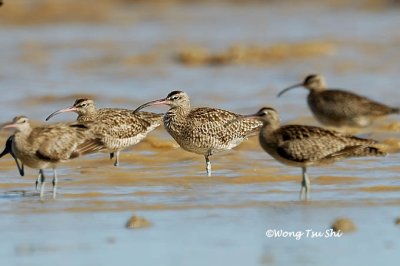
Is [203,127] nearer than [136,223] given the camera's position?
No

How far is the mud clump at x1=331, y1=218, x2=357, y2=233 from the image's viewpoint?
9.68 metres

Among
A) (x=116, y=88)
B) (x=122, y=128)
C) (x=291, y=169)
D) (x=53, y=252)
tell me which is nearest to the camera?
(x=53, y=252)

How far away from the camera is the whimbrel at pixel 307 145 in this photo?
11.5 metres

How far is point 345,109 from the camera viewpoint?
14820 millimetres

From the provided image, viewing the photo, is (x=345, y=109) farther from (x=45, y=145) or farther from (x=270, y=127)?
(x=45, y=145)

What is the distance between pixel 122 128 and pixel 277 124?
3.39 metres

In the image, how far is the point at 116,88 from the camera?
2164cm

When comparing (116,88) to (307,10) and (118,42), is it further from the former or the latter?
(307,10)

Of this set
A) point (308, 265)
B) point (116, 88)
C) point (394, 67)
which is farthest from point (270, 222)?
point (394, 67)

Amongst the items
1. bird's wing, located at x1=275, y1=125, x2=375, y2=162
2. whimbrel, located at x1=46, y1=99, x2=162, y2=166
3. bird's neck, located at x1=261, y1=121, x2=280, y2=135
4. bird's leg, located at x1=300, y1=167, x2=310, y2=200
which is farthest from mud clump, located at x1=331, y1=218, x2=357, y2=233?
whimbrel, located at x1=46, y1=99, x2=162, y2=166

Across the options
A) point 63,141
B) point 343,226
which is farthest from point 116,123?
point 343,226

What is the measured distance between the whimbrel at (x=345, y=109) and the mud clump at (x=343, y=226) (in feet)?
16.8

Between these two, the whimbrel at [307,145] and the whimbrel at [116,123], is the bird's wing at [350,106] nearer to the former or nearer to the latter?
the whimbrel at [116,123]

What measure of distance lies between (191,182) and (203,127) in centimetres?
143
